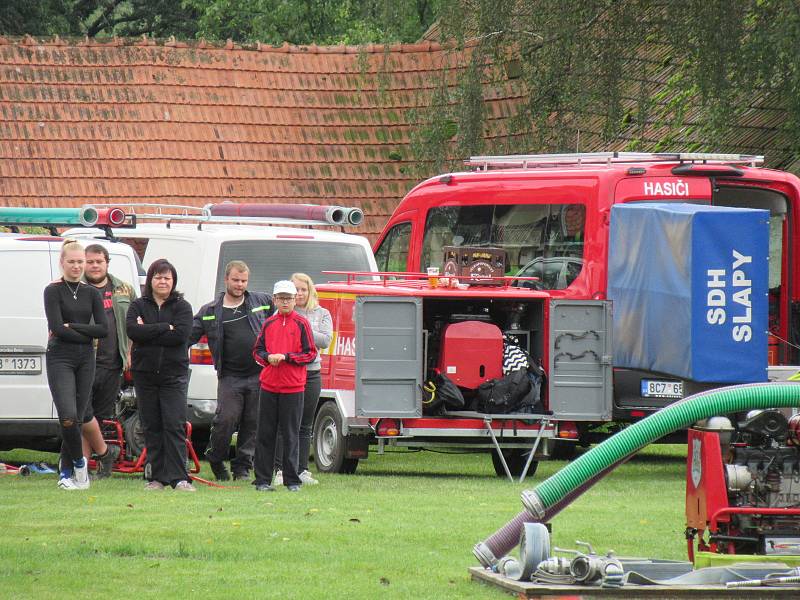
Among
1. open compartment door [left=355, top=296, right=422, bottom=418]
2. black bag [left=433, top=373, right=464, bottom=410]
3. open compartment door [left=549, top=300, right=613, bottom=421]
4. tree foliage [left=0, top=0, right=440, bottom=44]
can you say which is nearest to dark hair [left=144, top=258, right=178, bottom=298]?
open compartment door [left=355, top=296, right=422, bottom=418]

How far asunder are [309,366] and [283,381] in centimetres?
79

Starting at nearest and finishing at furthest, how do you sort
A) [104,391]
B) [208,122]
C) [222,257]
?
[104,391] < [222,257] < [208,122]

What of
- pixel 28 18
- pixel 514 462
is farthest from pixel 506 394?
pixel 28 18

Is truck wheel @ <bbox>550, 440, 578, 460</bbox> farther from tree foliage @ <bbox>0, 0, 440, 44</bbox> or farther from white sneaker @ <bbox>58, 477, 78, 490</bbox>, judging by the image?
tree foliage @ <bbox>0, 0, 440, 44</bbox>

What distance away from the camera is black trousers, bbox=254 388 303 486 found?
1312cm

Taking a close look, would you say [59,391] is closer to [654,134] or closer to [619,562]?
[619,562]

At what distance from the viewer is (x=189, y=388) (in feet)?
A: 50.1

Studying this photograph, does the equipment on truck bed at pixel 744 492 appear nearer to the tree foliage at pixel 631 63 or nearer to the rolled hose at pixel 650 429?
the rolled hose at pixel 650 429

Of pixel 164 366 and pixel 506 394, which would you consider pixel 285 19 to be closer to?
pixel 506 394

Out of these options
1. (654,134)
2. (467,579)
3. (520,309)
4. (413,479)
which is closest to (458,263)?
(520,309)

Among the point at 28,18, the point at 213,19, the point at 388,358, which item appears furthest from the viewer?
the point at 213,19

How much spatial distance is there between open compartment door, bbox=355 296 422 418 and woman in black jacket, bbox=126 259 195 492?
1715 millimetres

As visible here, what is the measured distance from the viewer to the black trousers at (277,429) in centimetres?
1312

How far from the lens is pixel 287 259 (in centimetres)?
1598
